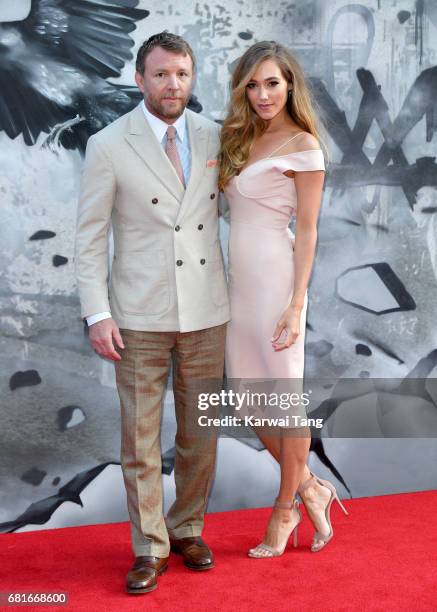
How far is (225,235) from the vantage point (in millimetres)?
3486

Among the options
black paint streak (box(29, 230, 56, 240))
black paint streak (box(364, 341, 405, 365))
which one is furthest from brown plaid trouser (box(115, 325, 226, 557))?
black paint streak (box(364, 341, 405, 365))

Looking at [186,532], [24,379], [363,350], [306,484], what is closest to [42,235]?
[24,379]

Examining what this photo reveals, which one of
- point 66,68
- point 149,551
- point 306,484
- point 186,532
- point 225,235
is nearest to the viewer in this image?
point 149,551

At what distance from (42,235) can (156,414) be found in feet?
3.10

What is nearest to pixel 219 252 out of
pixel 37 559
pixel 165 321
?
pixel 165 321

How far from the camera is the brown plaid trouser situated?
2656 millimetres

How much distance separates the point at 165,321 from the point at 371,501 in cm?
158

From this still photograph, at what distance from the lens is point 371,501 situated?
12.0 feet

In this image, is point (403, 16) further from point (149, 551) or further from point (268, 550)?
point (149, 551)

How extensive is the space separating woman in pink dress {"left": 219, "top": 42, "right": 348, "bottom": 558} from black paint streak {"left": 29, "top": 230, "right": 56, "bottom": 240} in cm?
→ 81

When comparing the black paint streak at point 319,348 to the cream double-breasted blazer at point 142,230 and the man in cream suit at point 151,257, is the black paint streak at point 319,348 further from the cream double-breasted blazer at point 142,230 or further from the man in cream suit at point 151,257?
the cream double-breasted blazer at point 142,230

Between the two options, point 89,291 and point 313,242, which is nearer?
point 89,291

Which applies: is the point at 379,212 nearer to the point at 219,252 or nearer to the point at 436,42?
the point at 436,42

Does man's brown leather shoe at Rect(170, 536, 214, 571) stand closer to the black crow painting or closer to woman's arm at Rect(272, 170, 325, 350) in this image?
woman's arm at Rect(272, 170, 325, 350)
